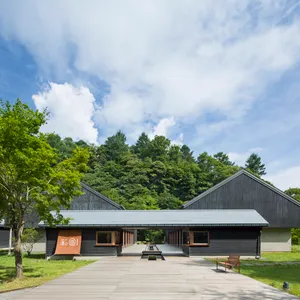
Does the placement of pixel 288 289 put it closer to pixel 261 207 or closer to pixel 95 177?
pixel 261 207

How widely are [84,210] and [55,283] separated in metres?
17.8

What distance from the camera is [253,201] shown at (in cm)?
3058

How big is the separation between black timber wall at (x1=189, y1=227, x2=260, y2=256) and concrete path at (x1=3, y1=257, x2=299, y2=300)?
10147 mm

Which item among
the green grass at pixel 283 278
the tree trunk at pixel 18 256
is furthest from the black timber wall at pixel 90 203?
the green grass at pixel 283 278

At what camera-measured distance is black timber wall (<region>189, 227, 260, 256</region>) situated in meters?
25.0

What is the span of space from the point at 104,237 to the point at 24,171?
42.9 ft

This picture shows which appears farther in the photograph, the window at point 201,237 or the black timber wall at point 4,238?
the black timber wall at point 4,238

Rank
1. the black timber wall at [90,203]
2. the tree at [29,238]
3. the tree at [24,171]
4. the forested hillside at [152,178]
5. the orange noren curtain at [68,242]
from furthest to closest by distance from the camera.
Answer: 1. the forested hillside at [152,178]
2. the black timber wall at [90,203]
3. the tree at [29,238]
4. the orange noren curtain at [68,242]
5. the tree at [24,171]

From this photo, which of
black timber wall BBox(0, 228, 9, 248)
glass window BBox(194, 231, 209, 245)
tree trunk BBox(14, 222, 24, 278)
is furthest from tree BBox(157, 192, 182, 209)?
tree trunk BBox(14, 222, 24, 278)

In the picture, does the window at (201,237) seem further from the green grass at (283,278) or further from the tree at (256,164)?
the tree at (256,164)

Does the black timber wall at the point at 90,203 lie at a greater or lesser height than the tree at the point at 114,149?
lesser

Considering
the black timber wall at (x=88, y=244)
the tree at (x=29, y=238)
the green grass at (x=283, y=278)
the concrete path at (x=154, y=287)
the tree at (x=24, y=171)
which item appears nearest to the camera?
the concrete path at (x=154, y=287)

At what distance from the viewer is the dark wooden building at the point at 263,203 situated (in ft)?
98.3

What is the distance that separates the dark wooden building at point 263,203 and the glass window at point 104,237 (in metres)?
8.79
